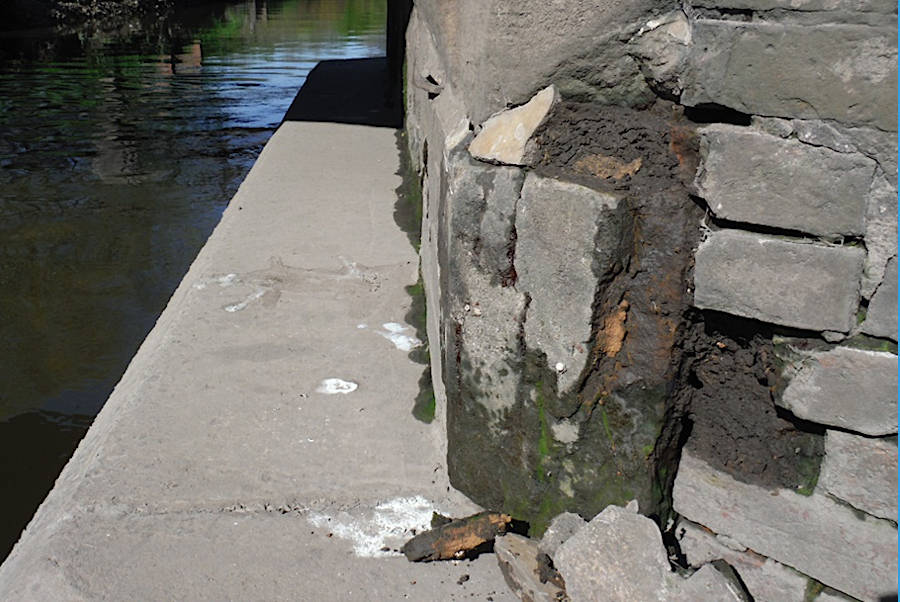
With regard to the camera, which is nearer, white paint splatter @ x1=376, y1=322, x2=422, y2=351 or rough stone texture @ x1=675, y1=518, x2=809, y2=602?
rough stone texture @ x1=675, y1=518, x2=809, y2=602

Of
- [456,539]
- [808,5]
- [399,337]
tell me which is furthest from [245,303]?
[808,5]

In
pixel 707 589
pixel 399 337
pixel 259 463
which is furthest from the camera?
pixel 399 337

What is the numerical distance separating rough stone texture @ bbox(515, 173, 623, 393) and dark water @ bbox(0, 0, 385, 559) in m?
1.78

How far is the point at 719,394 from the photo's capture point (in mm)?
1798

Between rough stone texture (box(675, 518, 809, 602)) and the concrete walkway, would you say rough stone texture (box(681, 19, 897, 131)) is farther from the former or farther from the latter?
the concrete walkway

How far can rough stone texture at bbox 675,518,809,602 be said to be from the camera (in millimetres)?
1735

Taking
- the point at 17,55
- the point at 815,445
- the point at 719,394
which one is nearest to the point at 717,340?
the point at 719,394

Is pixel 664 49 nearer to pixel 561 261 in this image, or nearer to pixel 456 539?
pixel 561 261

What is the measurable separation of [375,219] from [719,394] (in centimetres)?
265

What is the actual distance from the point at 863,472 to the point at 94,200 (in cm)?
562

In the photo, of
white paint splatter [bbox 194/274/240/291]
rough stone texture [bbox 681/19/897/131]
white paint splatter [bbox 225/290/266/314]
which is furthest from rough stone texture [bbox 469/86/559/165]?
white paint splatter [bbox 194/274/240/291]

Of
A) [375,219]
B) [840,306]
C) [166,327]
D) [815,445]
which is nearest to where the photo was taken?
[840,306]

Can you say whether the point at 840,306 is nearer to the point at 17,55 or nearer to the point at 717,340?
the point at 717,340

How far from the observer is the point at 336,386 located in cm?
263
